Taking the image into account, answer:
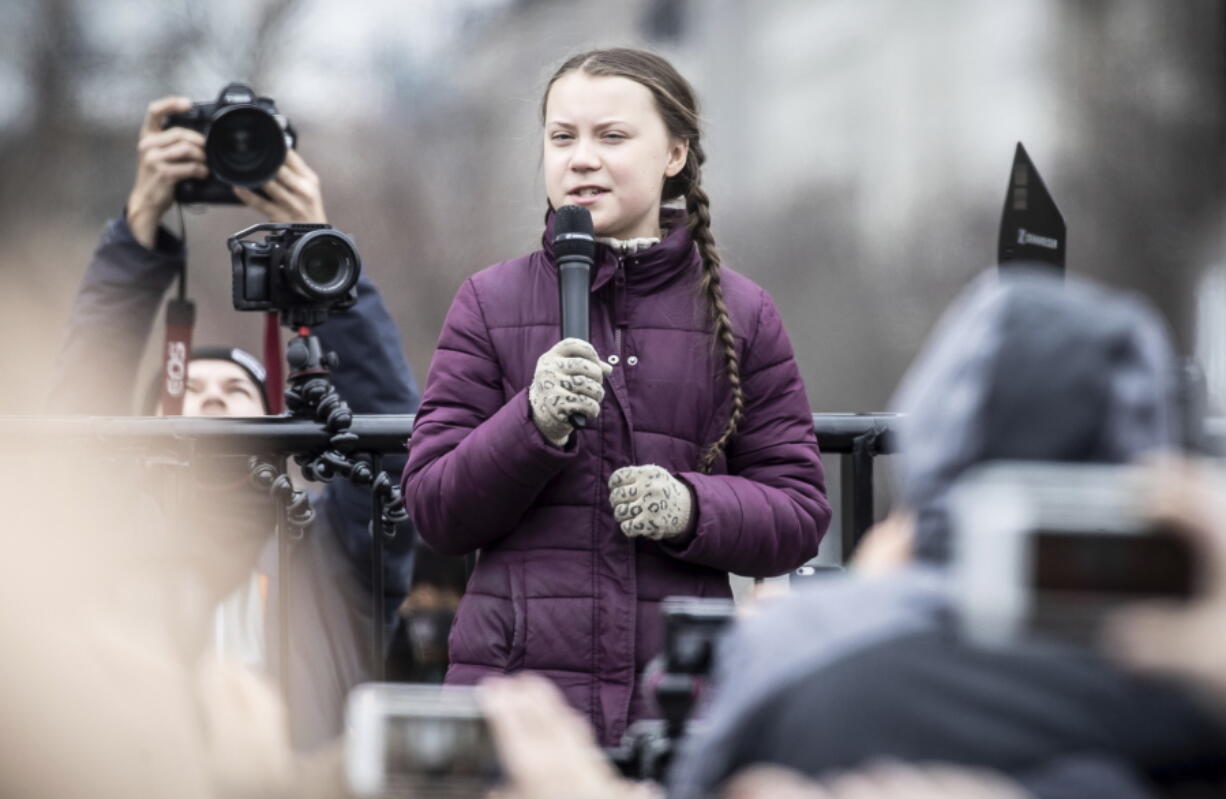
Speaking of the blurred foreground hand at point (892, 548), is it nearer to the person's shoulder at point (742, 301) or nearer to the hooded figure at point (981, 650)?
the hooded figure at point (981, 650)

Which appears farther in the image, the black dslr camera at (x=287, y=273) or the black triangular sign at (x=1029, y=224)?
the black dslr camera at (x=287, y=273)

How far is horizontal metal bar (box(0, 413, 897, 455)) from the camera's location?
373 cm

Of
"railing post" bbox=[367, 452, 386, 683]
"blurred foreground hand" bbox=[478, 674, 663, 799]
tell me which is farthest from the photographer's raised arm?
"blurred foreground hand" bbox=[478, 674, 663, 799]

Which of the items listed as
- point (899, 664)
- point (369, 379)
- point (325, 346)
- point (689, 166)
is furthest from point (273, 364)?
point (899, 664)

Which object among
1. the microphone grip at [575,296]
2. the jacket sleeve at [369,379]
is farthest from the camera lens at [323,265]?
the microphone grip at [575,296]

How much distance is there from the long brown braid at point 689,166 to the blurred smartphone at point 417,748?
4.71 feet

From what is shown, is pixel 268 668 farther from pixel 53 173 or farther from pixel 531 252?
pixel 53 173

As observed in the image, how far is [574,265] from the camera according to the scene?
9.93 ft

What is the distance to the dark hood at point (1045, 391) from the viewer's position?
160 centimetres

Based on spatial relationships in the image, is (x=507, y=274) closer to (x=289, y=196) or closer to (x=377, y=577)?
(x=377, y=577)

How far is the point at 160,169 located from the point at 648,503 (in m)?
1.92

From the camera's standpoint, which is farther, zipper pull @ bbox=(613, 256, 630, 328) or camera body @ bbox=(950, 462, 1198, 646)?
zipper pull @ bbox=(613, 256, 630, 328)

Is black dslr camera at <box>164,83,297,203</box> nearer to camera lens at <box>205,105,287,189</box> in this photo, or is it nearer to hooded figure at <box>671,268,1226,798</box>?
camera lens at <box>205,105,287,189</box>

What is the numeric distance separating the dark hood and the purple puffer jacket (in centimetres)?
135
